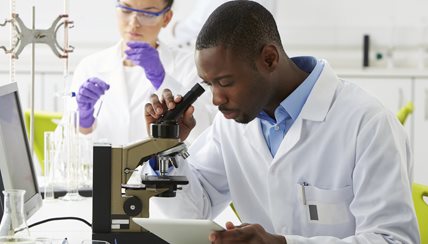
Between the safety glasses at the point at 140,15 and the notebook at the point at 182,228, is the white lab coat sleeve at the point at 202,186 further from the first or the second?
the safety glasses at the point at 140,15

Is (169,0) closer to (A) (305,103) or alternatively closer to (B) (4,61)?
(A) (305,103)

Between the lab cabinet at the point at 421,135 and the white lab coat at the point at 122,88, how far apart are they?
206 cm

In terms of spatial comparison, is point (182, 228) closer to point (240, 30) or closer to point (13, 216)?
point (13, 216)

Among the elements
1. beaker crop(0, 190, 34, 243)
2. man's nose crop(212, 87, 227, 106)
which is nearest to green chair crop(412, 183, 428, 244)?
man's nose crop(212, 87, 227, 106)

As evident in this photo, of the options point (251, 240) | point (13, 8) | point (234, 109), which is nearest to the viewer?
point (251, 240)

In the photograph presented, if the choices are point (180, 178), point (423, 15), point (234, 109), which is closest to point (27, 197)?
point (180, 178)

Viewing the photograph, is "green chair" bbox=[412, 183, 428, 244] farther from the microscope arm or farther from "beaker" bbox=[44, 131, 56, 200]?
"beaker" bbox=[44, 131, 56, 200]

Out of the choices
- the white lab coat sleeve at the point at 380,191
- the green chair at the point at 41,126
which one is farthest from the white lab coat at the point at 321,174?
the green chair at the point at 41,126

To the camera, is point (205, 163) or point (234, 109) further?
point (205, 163)

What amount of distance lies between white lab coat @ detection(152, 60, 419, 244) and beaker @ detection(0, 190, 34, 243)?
22.9 inches

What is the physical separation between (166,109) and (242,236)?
20.1 inches

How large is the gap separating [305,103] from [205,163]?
16.8 inches

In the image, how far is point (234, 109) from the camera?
6.48ft

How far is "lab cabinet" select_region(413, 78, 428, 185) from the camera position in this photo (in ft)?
17.6
